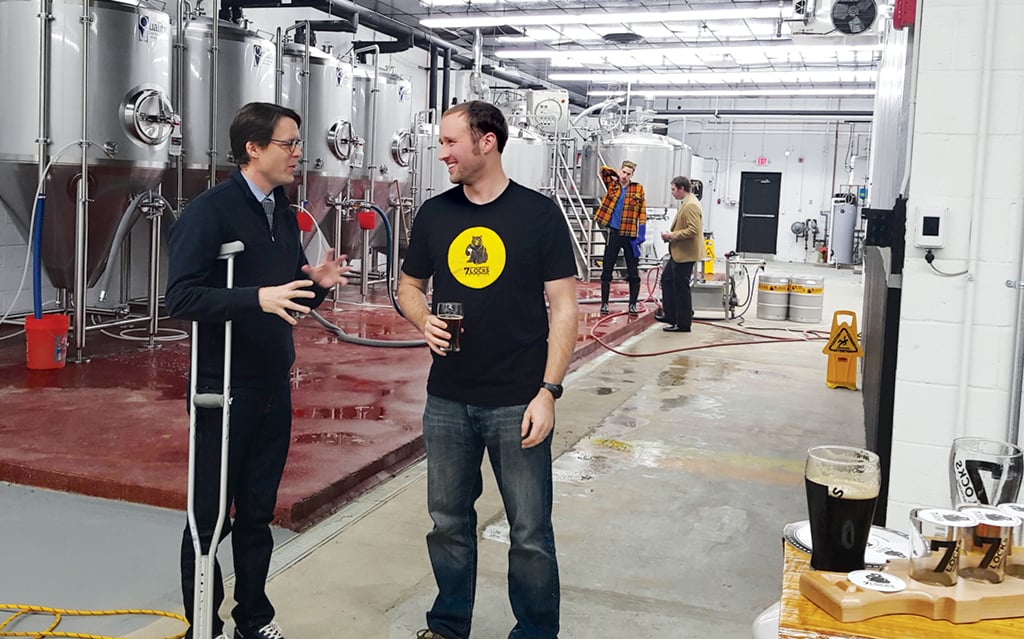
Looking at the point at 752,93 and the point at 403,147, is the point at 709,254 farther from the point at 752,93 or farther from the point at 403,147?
the point at 752,93

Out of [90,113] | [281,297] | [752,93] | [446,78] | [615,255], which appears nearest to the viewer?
[281,297]

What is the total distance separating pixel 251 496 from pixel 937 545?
6.38ft

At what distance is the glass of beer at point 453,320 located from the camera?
2.56 metres

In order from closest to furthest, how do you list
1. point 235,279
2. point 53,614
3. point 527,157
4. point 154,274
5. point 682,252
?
point 235,279
point 53,614
point 154,274
point 682,252
point 527,157

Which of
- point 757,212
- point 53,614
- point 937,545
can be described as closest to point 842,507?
point 937,545

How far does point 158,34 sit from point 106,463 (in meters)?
4.07

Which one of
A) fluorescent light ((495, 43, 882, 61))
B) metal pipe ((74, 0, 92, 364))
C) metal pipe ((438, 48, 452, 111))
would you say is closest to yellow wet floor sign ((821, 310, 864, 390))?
metal pipe ((74, 0, 92, 364))

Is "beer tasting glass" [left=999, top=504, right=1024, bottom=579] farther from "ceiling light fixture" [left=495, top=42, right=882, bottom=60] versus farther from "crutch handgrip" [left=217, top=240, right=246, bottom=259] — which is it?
"ceiling light fixture" [left=495, top=42, right=882, bottom=60]

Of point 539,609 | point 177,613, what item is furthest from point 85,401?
point 539,609

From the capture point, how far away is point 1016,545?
1.55 m

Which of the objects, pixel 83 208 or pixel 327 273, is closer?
pixel 327 273

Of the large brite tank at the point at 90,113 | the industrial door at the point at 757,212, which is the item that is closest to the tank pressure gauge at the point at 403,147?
the large brite tank at the point at 90,113

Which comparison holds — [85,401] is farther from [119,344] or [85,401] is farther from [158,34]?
[158,34]

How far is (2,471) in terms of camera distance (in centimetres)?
421
